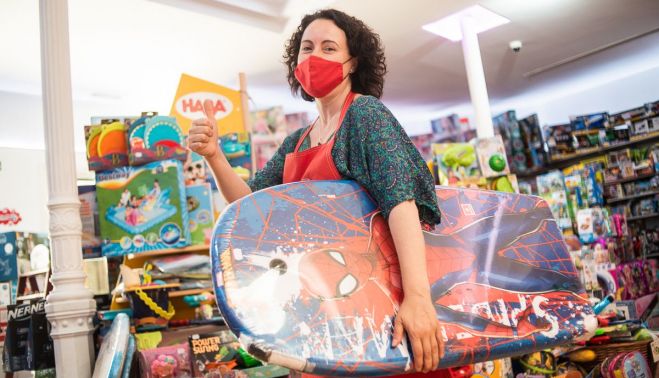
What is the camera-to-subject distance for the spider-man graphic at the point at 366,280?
2.97ft

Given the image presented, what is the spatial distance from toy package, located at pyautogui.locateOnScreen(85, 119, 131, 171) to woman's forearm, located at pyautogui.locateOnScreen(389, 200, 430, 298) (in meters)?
2.69

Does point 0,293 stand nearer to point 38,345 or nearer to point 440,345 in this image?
point 38,345

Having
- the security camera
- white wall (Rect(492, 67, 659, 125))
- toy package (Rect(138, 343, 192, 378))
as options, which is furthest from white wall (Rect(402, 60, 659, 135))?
toy package (Rect(138, 343, 192, 378))

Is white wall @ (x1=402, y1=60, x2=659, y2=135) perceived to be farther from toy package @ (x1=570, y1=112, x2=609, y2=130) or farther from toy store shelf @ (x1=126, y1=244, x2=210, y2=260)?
toy store shelf @ (x1=126, y1=244, x2=210, y2=260)

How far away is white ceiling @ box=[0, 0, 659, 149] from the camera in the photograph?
17.9ft

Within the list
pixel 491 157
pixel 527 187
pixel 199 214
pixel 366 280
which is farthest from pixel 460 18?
pixel 366 280

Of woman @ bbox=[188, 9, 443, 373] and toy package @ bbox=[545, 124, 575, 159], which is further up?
toy package @ bbox=[545, 124, 575, 159]

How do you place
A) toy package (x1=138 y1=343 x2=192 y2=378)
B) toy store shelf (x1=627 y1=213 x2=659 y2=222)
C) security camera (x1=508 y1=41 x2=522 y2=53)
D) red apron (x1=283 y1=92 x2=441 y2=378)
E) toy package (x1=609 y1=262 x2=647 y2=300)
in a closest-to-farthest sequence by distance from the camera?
red apron (x1=283 y1=92 x2=441 y2=378), toy package (x1=138 y1=343 x2=192 y2=378), toy package (x1=609 y1=262 x2=647 y2=300), security camera (x1=508 y1=41 x2=522 y2=53), toy store shelf (x1=627 y1=213 x2=659 y2=222)

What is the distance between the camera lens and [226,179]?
1.32 m

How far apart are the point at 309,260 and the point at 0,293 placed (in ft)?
18.4

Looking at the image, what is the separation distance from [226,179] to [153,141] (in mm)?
2206

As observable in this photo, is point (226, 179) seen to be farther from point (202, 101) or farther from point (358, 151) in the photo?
point (202, 101)

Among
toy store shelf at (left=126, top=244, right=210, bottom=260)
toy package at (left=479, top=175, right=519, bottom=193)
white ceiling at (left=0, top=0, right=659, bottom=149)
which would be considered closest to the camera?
toy store shelf at (left=126, top=244, right=210, bottom=260)

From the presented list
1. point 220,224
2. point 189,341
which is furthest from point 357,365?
point 189,341
